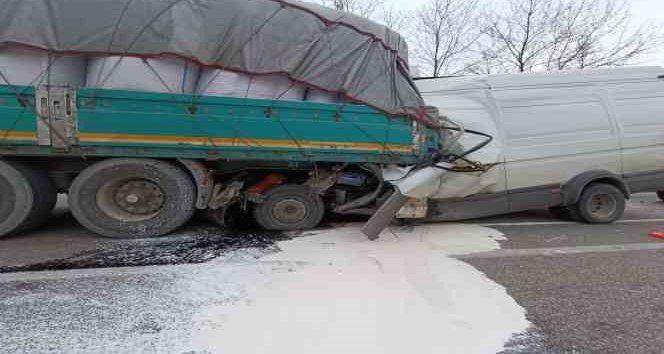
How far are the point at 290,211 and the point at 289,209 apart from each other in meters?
0.03

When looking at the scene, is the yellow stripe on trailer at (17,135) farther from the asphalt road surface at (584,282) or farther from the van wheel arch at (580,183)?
the van wheel arch at (580,183)

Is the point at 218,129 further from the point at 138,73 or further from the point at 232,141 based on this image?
the point at 138,73

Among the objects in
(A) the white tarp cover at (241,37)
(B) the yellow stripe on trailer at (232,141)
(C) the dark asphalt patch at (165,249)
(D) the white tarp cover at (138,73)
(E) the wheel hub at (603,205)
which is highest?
(A) the white tarp cover at (241,37)

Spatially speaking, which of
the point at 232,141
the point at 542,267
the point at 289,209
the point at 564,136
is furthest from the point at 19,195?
the point at 564,136

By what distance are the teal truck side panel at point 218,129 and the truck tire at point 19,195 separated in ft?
0.86

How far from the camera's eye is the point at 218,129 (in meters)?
3.86

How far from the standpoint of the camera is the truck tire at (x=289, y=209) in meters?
4.39

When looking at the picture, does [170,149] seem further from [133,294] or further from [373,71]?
[373,71]

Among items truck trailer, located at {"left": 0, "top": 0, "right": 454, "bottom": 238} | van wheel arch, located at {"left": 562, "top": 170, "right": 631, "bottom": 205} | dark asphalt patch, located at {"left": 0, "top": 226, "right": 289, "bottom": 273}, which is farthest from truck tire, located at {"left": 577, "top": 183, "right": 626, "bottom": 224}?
dark asphalt patch, located at {"left": 0, "top": 226, "right": 289, "bottom": 273}

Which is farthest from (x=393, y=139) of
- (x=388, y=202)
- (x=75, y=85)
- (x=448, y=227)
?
(x=75, y=85)

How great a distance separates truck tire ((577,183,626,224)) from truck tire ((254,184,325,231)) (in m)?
3.88

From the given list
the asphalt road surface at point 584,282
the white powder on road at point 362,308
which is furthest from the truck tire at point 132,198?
the asphalt road surface at point 584,282

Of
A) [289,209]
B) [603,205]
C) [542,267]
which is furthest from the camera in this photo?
[603,205]

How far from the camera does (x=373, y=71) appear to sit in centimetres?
422
